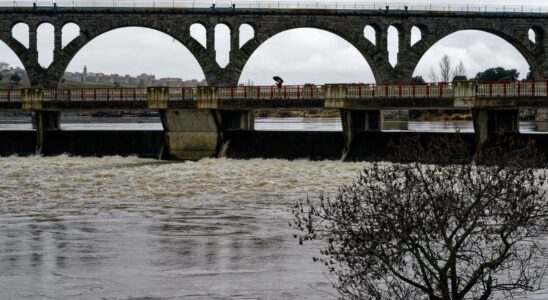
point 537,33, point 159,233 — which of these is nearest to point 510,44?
point 537,33

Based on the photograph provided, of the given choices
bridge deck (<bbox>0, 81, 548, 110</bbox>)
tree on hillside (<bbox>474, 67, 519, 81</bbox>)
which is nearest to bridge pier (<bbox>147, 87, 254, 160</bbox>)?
bridge deck (<bbox>0, 81, 548, 110</bbox>)

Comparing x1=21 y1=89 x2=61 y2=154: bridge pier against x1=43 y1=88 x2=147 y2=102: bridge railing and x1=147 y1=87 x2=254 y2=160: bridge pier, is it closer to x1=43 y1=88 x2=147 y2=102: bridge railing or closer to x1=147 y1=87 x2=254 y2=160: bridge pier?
x1=43 y1=88 x2=147 y2=102: bridge railing

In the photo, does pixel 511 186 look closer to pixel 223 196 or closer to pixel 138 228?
pixel 138 228

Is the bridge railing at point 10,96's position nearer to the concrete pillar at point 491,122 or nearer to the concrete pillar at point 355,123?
the concrete pillar at point 355,123

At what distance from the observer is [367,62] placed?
264ft

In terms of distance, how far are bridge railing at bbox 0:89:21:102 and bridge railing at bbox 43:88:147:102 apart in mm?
2013

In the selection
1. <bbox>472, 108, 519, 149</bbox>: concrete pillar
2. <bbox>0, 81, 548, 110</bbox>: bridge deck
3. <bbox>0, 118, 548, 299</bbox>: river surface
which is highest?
<bbox>0, 81, 548, 110</bbox>: bridge deck

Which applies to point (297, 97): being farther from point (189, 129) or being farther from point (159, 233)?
point (159, 233)

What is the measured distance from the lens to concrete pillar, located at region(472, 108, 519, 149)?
4952 cm

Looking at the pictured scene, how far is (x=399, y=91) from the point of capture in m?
52.7

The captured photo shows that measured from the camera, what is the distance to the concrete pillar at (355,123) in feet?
176

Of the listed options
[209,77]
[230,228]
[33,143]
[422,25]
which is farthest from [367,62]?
[230,228]

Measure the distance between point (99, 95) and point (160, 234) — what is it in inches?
1441

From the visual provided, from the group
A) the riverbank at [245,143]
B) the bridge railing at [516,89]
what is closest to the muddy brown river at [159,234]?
the riverbank at [245,143]
